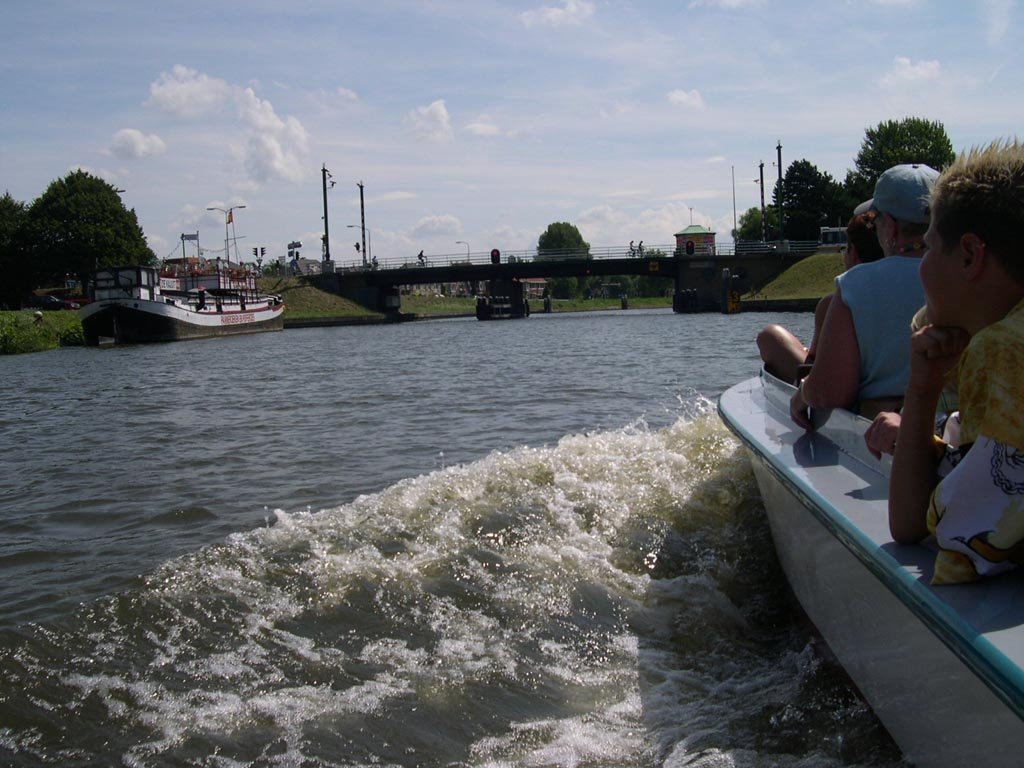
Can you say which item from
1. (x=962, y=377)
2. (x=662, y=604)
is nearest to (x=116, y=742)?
(x=662, y=604)

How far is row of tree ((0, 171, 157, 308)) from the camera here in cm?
6612

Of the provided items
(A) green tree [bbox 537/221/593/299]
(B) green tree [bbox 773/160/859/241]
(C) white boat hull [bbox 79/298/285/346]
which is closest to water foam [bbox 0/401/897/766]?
(C) white boat hull [bbox 79/298/285/346]

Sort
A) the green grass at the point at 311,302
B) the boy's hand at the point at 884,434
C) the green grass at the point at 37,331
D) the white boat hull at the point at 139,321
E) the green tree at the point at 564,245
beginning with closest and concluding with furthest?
the boy's hand at the point at 884,434, the green grass at the point at 37,331, the white boat hull at the point at 139,321, the green grass at the point at 311,302, the green tree at the point at 564,245

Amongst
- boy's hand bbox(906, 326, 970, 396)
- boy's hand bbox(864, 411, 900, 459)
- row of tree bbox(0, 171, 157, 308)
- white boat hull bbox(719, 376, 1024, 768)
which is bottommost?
white boat hull bbox(719, 376, 1024, 768)

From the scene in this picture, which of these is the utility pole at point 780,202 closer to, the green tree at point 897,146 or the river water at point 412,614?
the green tree at point 897,146

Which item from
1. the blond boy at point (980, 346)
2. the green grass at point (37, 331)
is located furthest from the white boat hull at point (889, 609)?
the green grass at point (37, 331)

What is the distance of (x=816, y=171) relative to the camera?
83125 millimetres

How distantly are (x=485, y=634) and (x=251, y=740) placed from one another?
1172 millimetres

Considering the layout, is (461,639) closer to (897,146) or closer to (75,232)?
(75,232)

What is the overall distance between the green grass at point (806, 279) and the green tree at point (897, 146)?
17642 millimetres

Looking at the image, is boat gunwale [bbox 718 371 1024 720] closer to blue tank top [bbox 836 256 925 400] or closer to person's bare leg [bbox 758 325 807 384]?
blue tank top [bbox 836 256 925 400]

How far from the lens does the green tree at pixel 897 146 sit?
7931 centimetres

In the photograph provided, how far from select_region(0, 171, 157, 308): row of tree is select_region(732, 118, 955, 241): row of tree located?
50230 millimetres

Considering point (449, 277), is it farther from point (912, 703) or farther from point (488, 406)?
point (912, 703)
